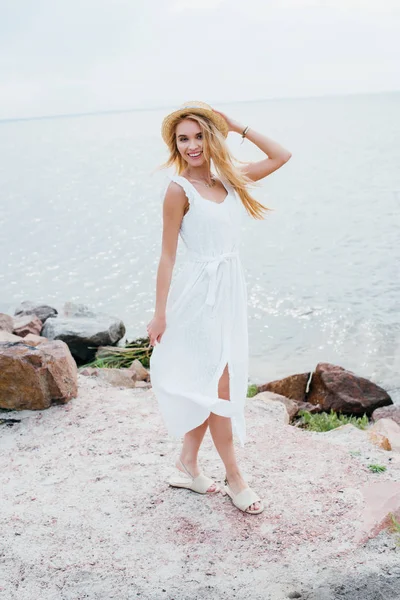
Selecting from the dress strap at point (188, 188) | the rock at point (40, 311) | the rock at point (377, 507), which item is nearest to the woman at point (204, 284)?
the dress strap at point (188, 188)

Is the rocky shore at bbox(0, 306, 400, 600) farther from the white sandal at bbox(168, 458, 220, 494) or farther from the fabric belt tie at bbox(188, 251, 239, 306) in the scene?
the fabric belt tie at bbox(188, 251, 239, 306)

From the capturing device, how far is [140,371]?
7.75m

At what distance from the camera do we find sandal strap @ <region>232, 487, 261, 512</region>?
4047mm

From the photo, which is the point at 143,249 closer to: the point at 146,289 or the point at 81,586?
the point at 146,289

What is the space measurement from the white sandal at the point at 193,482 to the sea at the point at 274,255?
1.63 meters

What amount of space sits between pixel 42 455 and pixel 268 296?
775 cm

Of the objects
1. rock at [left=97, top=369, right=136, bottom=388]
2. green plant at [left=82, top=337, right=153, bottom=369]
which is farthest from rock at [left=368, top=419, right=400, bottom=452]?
green plant at [left=82, top=337, right=153, bottom=369]

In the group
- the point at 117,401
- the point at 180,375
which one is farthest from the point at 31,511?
the point at 117,401

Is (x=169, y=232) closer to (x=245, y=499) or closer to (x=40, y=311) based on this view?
(x=245, y=499)

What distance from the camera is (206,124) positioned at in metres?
3.74

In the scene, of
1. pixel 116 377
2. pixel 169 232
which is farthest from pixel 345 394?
pixel 169 232

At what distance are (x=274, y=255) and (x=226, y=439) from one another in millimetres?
11343

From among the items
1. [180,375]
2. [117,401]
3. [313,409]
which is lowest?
[313,409]

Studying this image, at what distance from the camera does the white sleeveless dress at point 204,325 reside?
3801 mm
